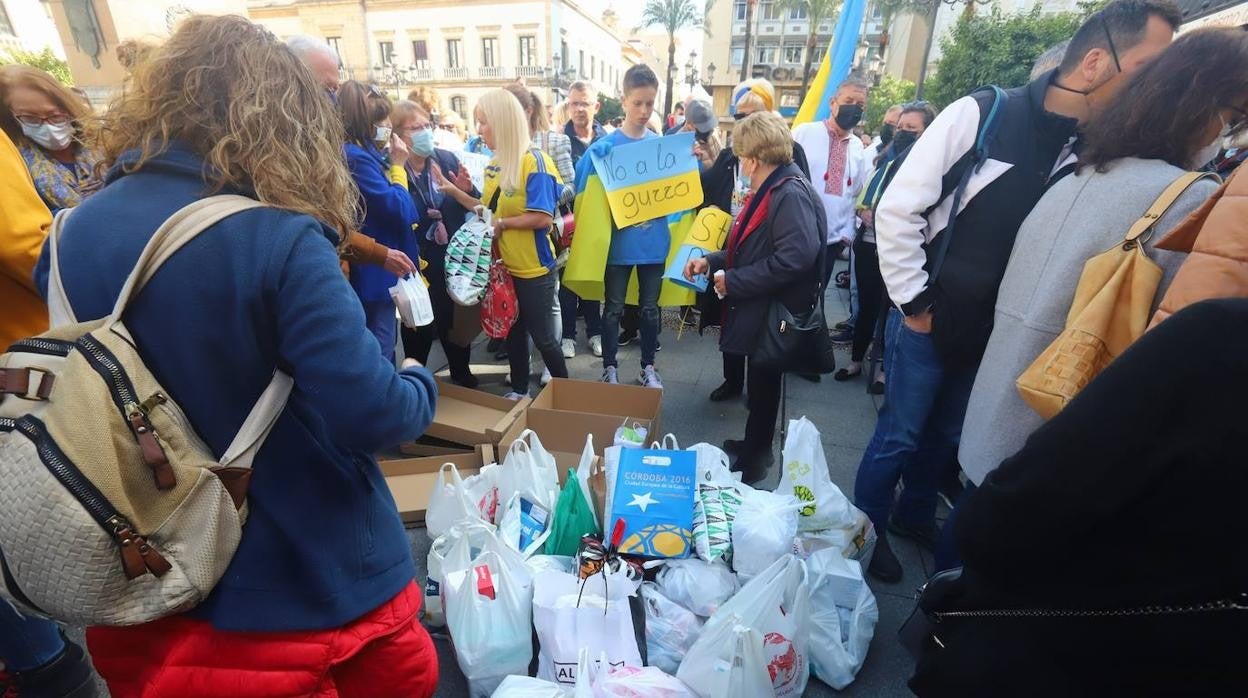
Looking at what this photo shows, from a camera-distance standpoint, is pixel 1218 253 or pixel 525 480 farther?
pixel 525 480

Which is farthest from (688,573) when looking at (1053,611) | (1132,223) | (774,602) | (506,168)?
(506,168)

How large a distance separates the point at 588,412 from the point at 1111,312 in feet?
7.36

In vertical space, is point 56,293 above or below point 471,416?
above

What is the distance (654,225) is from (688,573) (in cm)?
237

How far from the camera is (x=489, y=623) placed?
1723 millimetres

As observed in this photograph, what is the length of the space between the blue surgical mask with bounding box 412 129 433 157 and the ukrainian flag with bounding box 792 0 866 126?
10.7 ft

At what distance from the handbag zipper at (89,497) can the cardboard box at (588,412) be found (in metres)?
2.03

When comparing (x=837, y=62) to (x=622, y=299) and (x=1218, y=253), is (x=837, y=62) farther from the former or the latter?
(x=1218, y=253)

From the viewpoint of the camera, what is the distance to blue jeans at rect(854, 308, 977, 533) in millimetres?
2121

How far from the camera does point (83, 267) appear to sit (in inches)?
34.7

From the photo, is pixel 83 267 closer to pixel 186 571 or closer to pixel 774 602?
pixel 186 571

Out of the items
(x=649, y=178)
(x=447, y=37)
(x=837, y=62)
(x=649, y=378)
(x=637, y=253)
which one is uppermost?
(x=447, y=37)

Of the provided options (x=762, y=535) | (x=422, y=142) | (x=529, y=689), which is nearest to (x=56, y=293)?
(x=529, y=689)

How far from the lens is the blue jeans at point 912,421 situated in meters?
2.12
